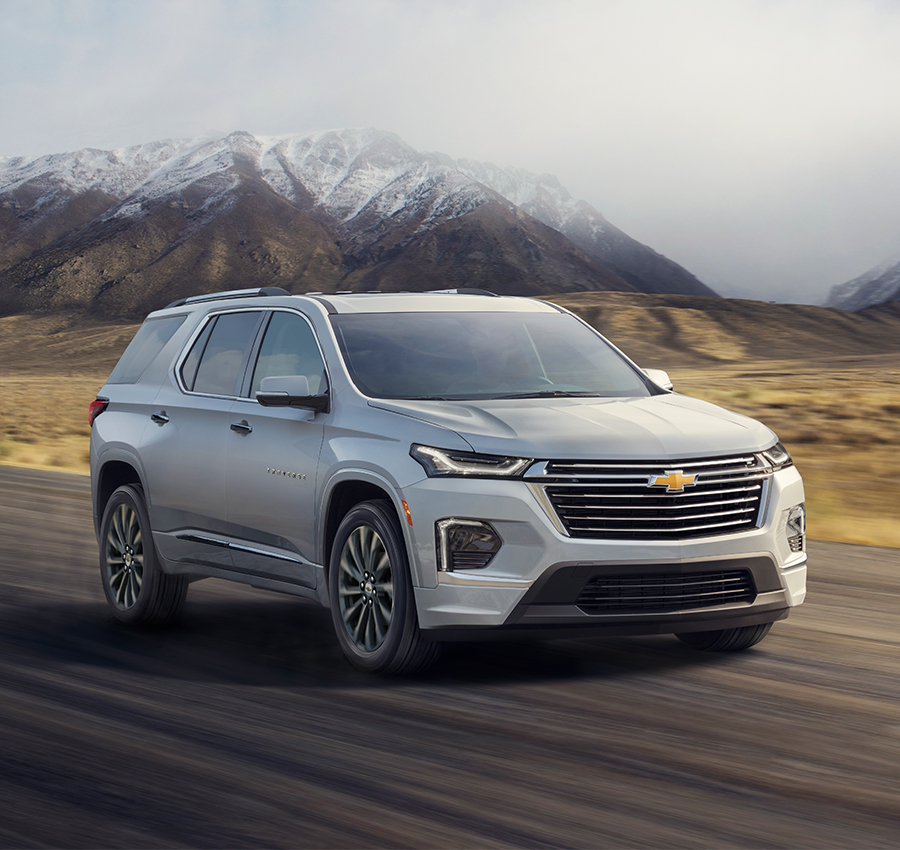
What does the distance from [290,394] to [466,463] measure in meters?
1.08

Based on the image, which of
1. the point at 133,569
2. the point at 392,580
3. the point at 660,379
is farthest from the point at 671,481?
the point at 133,569

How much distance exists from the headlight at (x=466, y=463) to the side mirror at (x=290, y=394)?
2.52 ft

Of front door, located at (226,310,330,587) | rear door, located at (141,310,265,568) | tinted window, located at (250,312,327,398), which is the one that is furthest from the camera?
rear door, located at (141,310,265,568)

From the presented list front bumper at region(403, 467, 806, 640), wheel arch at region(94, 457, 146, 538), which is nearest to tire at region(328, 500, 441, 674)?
front bumper at region(403, 467, 806, 640)

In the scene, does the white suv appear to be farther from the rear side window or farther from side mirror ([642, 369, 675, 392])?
the rear side window

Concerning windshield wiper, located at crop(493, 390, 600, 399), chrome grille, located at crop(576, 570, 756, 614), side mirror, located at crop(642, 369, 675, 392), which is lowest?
chrome grille, located at crop(576, 570, 756, 614)

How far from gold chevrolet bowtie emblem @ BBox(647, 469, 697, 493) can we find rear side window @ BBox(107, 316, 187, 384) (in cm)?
357

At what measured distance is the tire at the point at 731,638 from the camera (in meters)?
6.62

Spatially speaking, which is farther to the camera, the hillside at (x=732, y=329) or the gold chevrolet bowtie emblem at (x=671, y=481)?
the hillside at (x=732, y=329)

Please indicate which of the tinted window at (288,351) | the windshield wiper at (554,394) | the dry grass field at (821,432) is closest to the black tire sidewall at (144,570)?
the tinted window at (288,351)

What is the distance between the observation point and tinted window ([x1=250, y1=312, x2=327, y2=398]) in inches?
272

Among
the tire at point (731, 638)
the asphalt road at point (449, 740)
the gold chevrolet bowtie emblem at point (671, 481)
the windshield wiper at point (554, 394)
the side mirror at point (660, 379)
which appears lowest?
the tire at point (731, 638)

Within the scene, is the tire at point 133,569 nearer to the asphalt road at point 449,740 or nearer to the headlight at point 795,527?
the asphalt road at point 449,740

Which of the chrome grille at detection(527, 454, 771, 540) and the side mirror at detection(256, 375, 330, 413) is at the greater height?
the side mirror at detection(256, 375, 330, 413)
